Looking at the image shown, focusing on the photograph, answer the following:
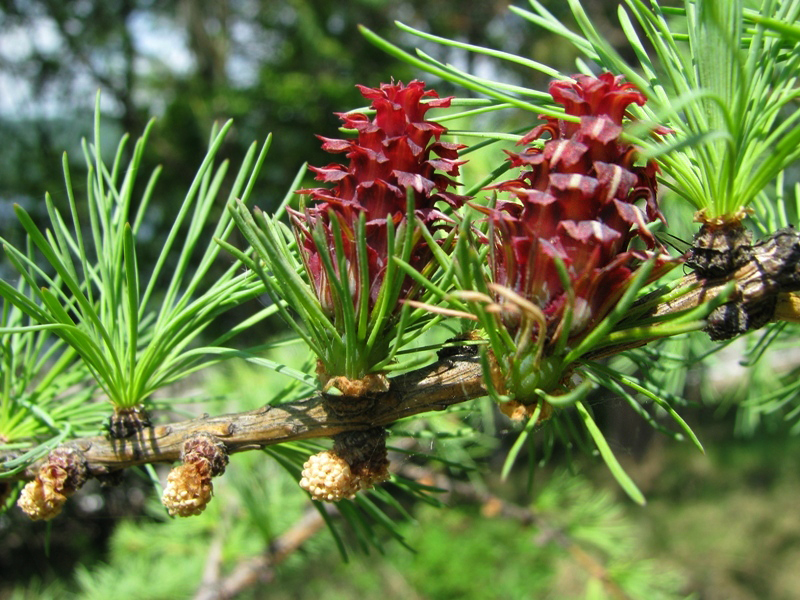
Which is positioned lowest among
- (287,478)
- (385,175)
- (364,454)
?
(287,478)

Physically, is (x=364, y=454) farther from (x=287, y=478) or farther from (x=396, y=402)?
(x=287, y=478)

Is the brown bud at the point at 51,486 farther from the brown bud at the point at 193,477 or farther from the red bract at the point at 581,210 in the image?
the red bract at the point at 581,210

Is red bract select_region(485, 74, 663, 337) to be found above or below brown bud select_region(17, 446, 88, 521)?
above

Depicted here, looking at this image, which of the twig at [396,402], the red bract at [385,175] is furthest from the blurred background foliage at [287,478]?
the red bract at [385,175]

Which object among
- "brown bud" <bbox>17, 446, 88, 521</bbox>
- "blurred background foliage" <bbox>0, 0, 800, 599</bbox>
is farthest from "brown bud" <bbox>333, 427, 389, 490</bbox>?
"blurred background foliage" <bbox>0, 0, 800, 599</bbox>

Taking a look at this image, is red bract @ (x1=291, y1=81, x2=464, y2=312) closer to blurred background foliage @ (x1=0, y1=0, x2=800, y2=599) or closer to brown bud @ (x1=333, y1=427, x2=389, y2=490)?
brown bud @ (x1=333, y1=427, x2=389, y2=490)

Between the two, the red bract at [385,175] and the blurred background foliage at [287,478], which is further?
the blurred background foliage at [287,478]

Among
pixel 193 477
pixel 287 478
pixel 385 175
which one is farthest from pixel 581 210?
pixel 287 478
